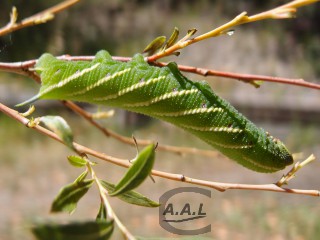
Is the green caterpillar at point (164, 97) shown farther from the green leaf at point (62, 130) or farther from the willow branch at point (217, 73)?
the green leaf at point (62, 130)

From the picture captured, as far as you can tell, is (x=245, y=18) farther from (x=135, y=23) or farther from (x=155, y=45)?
(x=135, y=23)

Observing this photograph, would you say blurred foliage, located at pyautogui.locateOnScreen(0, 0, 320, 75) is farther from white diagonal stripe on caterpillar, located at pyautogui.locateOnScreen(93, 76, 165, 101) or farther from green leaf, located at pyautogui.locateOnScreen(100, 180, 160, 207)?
green leaf, located at pyautogui.locateOnScreen(100, 180, 160, 207)

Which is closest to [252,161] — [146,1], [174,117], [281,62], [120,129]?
[174,117]

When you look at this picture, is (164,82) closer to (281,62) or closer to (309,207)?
(309,207)

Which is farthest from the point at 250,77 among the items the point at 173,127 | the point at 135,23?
the point at 135,23

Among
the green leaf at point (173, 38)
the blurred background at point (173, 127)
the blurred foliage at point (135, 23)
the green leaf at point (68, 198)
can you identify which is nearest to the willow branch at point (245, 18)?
the green leaf at point (173, 38)

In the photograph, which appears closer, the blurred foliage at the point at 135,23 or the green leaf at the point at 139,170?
the green leaf at the point at 139,170

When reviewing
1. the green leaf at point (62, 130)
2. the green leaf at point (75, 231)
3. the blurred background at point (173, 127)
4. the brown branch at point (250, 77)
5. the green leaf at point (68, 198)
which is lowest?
the green leaf at point (75, 231)
